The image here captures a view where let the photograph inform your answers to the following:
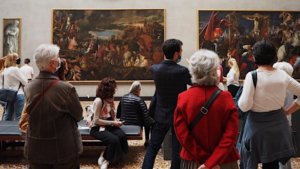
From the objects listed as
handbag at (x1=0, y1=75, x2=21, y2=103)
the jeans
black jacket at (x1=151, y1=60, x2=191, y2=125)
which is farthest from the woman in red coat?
the jeans

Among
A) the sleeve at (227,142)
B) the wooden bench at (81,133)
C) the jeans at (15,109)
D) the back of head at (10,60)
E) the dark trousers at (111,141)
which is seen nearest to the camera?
the sleeve at (227,142)

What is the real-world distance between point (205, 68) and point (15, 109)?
7.48 meters

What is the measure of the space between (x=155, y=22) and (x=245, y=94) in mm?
13769

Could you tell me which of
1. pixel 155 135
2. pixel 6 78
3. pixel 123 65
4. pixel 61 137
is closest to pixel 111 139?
pixel 155 135

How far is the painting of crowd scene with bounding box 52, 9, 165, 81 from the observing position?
661 inches

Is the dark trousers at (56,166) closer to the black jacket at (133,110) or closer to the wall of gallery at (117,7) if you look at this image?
the black jacket at (133,110)

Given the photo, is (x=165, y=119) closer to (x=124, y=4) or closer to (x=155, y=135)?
(x=155, y=135)

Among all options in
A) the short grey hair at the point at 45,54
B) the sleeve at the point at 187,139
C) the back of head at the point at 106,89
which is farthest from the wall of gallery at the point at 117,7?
the sleeve at the point at 187,139

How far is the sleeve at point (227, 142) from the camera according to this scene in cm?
278

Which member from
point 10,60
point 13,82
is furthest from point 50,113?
point 13,82

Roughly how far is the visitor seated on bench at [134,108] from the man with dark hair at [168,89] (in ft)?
7.68

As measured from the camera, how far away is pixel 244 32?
17.2 metres

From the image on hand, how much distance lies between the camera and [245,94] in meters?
3.55

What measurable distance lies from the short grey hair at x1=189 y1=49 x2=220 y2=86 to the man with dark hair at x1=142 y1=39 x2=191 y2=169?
5.21 feet
